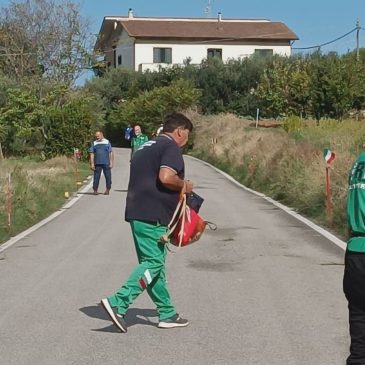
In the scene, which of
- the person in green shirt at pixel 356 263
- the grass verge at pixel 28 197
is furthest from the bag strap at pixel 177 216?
the grass verge at pixel 28 197

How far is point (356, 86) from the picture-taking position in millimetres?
46375

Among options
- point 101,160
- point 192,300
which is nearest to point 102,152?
point 101,160

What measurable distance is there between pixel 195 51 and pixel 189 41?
109 cm

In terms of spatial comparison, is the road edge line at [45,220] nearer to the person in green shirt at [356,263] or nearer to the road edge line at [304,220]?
the road edge line at [304,220]

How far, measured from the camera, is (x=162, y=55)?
7212 centimetres

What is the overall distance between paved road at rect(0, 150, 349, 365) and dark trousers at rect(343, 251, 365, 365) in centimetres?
128

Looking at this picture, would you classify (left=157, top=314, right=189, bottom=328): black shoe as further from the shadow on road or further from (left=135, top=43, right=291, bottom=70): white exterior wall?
(left=135, top=43, right=291, bottom=70): white exterior wall

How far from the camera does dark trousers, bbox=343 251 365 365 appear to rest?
15.6 ft

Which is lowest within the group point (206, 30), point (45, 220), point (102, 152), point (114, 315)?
point (45, 220)

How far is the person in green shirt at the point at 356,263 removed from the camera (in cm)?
475

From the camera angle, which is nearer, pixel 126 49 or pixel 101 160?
pixel 101 160

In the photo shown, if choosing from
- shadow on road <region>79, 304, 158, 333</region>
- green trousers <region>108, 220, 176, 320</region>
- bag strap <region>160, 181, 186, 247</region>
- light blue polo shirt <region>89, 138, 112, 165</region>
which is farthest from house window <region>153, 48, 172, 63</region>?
green trousers <region>108, 220, 176, 320</region>

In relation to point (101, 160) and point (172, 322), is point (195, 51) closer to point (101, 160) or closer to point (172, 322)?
point (101, 160)

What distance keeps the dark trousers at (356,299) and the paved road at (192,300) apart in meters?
1.28
